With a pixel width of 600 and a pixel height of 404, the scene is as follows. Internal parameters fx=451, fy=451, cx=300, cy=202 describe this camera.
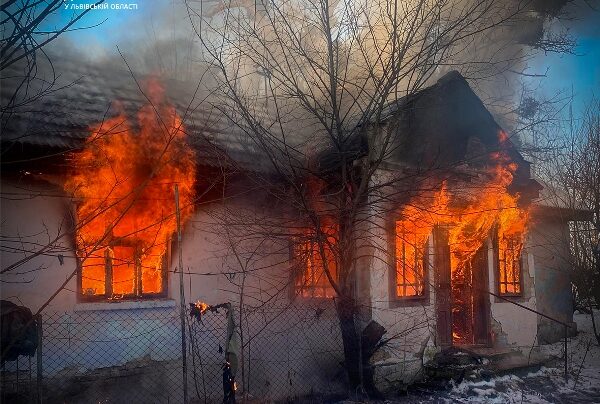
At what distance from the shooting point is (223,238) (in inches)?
350

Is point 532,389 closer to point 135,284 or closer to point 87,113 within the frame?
point 135,284

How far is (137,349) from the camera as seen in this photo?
7.79 m

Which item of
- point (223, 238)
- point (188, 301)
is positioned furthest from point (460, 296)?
point (188, 301)

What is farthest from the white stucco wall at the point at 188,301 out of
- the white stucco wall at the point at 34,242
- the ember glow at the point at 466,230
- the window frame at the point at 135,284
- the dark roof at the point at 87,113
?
the ember glow at the point at 466,230

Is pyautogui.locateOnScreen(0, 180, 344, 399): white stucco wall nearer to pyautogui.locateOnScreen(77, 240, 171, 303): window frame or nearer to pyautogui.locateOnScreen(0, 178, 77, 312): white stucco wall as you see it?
pyautogui.locateOnScreen(0, 178, 77, 312): white stucco wall

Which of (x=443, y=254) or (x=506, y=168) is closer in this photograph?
(x=443, y=254)

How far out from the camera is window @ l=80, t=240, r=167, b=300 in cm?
773

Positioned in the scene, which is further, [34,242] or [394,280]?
[394,280]

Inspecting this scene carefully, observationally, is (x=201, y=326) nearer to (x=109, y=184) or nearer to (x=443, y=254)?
(x=109, y=184)

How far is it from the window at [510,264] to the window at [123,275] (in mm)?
8391

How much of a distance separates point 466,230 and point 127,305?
7690 millimetres

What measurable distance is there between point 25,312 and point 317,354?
17.6 feet

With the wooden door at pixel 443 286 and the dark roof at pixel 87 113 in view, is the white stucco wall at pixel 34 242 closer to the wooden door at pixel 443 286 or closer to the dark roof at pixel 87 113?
the dark roof at pixel 87 113

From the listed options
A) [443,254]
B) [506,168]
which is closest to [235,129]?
[443,254]
